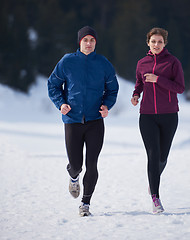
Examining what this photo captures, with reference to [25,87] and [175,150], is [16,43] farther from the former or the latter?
[175,150]

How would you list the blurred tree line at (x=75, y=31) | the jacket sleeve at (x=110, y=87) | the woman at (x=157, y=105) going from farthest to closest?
the blurred tree line at (x=75, y=31)
the woman at (x=157, y=105)
the jacket sleeve at (x=110, y=87)

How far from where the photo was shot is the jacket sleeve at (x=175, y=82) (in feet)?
14.1

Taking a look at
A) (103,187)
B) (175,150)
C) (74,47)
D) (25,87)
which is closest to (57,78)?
(103,187)

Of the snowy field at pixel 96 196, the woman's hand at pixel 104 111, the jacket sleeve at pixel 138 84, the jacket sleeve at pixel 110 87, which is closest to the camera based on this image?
the snowy field at pixel 96 196

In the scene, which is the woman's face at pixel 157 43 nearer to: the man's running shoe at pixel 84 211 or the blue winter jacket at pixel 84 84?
the blue winter jacket at pixel 84 84

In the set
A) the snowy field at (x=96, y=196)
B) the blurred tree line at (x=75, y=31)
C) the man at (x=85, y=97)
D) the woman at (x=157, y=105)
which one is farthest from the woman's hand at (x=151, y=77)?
the blurred tree line at (x=75, y=31)

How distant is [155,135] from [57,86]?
1.14 m

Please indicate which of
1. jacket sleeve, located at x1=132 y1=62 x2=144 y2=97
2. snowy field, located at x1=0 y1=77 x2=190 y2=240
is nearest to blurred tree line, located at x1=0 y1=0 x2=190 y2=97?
snowy field, located at x1=0 y1=77 x2=190 y2=240

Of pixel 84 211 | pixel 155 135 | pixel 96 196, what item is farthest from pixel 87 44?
pixel 96 196

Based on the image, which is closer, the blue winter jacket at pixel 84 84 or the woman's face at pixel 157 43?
the blue winter jacket at pixel 84 84

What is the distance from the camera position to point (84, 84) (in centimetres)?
417

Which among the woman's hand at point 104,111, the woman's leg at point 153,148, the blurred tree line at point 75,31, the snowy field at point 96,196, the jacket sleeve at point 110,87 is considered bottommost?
the snowy field at point 96,196

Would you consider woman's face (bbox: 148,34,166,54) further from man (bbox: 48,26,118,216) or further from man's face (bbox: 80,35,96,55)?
man's face (bbox: 80,35,96,55)

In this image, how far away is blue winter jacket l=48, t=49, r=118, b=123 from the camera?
4.18m
